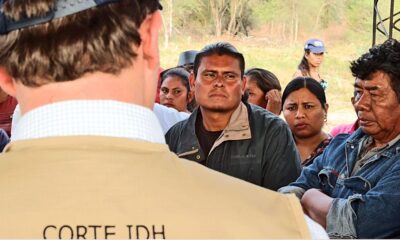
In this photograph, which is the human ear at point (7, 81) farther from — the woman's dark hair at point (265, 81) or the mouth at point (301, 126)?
the woman's dark hair at point (265, 81)

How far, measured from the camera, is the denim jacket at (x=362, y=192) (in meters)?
2.33

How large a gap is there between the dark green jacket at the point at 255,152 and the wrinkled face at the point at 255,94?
150 centimetres

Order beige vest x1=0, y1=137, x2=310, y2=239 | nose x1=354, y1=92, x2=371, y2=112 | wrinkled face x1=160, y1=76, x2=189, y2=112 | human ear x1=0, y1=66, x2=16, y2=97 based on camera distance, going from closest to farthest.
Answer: beige vest x1=0, y1=137, x2=310, y2=239, human ear x1=0, y1=66, x2=16, y2=97, nose x1=354, y1=92, x2=371, y2=112, wrinkled face x1=160, y1=76, x2=189, y2=112

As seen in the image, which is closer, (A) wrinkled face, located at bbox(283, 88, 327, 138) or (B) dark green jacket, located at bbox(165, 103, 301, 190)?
(B) dark green jacket, located at bbox(165, 103, 301, 190)

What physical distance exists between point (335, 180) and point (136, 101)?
6.27 ft

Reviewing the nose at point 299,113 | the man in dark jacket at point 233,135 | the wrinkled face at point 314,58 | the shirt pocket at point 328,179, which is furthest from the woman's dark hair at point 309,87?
the wrinkled face at point 314,58

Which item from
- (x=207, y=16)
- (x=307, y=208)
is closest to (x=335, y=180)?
(x=307, y=208)

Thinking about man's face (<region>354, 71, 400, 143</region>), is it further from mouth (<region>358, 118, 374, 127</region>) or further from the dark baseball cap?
the dark baseball cap

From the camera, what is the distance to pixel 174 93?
15.1 ft

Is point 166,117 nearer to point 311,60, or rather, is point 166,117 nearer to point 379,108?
point 379,108

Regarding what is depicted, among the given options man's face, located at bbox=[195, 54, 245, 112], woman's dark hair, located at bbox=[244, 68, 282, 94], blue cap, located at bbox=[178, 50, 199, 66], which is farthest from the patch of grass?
man's face, located at bbox=[195, 54, 245, 112]

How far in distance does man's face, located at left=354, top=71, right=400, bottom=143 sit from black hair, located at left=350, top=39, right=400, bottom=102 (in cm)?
2

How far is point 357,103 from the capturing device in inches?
111

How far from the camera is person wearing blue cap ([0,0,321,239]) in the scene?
77 cm
